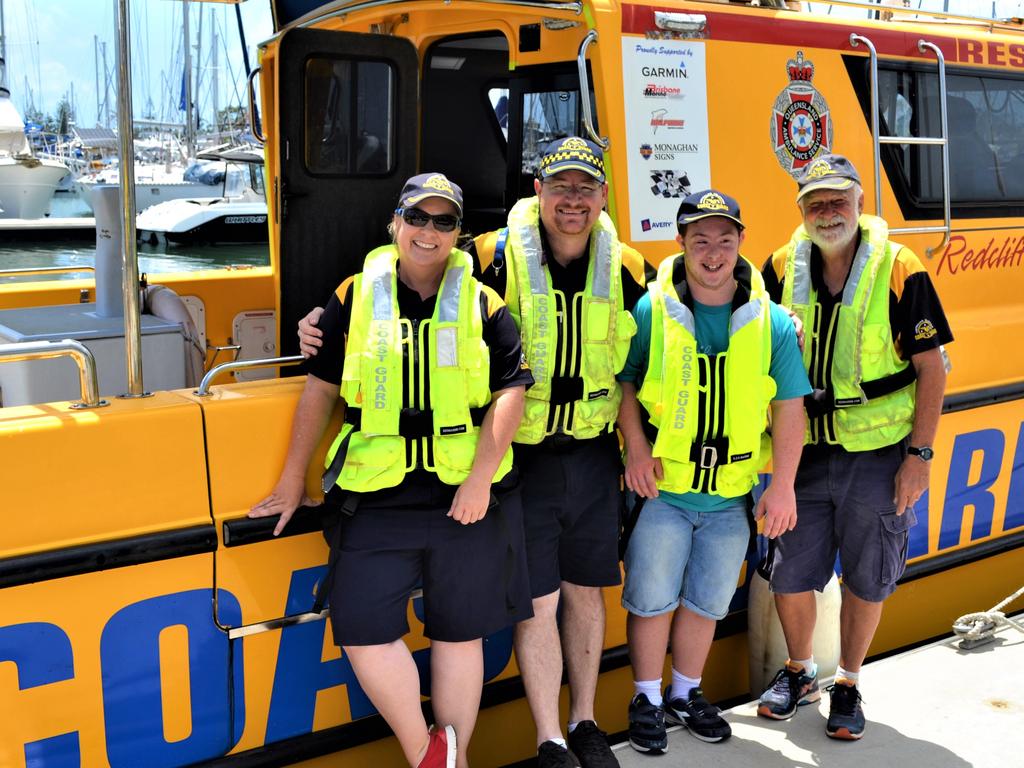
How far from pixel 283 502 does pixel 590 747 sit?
44.6 inches

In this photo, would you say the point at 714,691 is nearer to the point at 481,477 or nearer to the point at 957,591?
the point at 957,591

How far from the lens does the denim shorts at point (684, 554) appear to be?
3084 millimetres

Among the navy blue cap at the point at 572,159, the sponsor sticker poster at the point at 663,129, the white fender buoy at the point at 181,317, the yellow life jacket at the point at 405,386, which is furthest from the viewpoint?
the white fender buoy at the point at 181,317

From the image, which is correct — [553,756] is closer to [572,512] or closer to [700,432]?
[572,512]

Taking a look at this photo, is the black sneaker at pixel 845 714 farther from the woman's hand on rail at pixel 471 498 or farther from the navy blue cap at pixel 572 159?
the navy blue cap at pixel 572 159

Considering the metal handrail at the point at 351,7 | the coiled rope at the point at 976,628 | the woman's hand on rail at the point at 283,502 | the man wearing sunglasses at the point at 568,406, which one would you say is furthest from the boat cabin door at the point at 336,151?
the coiled rope at the point at 976,628

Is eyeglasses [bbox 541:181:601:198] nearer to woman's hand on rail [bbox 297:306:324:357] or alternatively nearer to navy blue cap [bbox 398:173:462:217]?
navy blue cap [bbox 398:173:462:217]

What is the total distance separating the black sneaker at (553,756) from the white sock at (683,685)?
0.49 meters

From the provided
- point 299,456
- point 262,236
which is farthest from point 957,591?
point 262,236

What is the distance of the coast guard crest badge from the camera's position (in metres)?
3.73

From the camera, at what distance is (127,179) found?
2.54 meters

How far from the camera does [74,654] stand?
2.49 m

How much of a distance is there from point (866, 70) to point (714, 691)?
238 cm

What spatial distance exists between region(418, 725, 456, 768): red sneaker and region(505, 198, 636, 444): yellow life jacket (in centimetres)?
81
